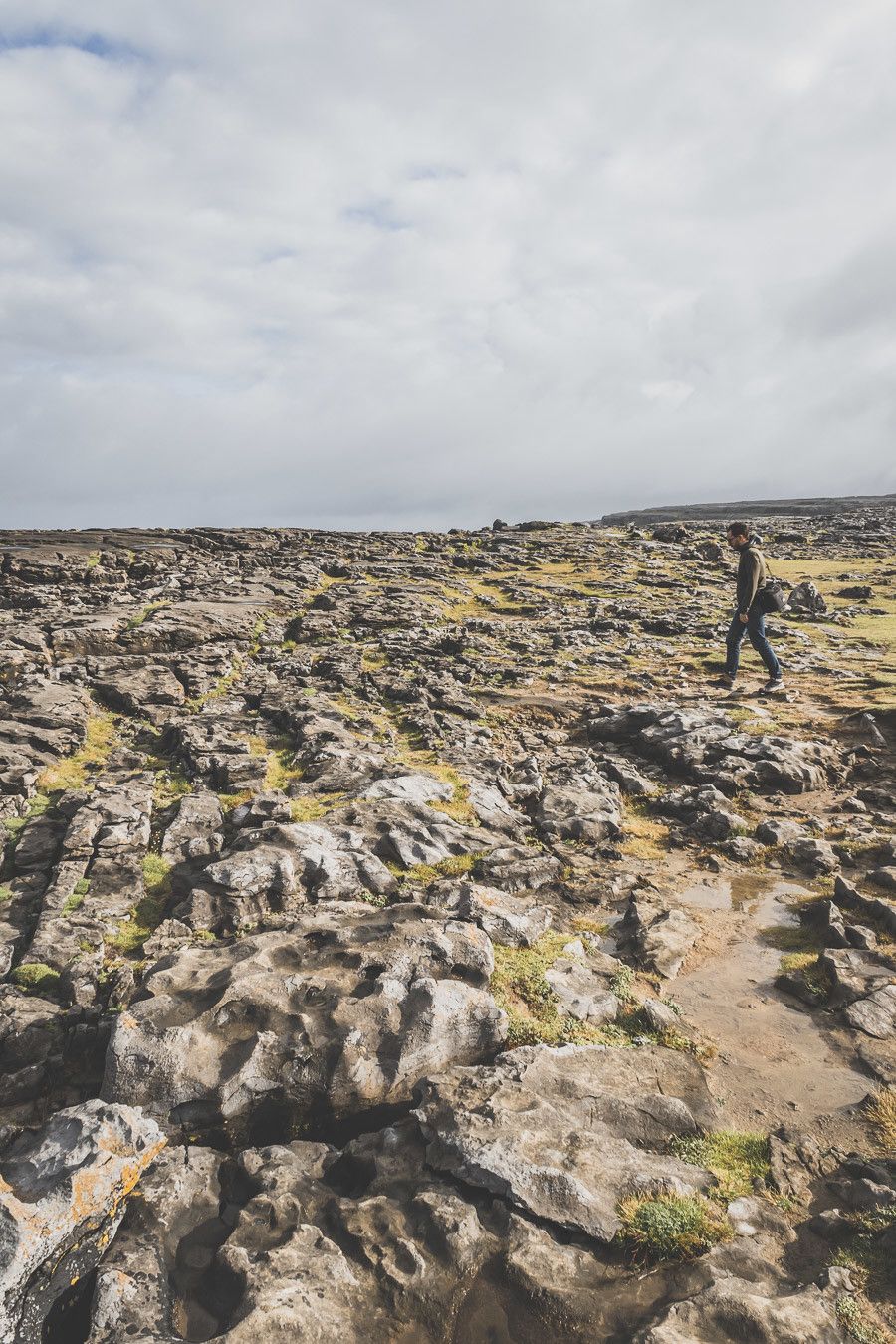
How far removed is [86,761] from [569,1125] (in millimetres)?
15451

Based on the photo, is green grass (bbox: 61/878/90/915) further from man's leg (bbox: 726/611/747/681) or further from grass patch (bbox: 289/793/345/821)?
man's leg (bbox: 726/611/747/681)

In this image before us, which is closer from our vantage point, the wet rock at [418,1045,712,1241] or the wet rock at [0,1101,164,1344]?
the wet rock at [0,1101,164,1344]

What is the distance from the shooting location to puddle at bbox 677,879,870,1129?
7.62 meters

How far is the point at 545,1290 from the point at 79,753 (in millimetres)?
16763

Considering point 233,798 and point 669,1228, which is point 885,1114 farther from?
point 233,798

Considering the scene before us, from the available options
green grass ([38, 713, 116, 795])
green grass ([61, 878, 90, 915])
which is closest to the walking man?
green grass ([61, 878, 90, 915])

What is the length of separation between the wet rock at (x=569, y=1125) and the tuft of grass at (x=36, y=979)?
19.4 ft

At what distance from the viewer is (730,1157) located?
6.82 meters

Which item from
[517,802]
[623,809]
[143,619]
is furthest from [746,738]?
[143,619]

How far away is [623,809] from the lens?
53.7 ft

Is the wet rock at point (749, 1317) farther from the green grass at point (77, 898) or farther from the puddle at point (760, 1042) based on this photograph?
the green grass at point (77, 898)

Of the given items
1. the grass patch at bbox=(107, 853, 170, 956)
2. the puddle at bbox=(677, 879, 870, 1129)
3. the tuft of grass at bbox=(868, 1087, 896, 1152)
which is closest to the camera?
the tuft of grass at bbox=(868, 1087, 896, 1152)

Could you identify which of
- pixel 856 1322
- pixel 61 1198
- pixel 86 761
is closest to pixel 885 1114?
pixel 856 1322

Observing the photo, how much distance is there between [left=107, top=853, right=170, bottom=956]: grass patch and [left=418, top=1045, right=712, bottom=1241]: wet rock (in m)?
6.00
